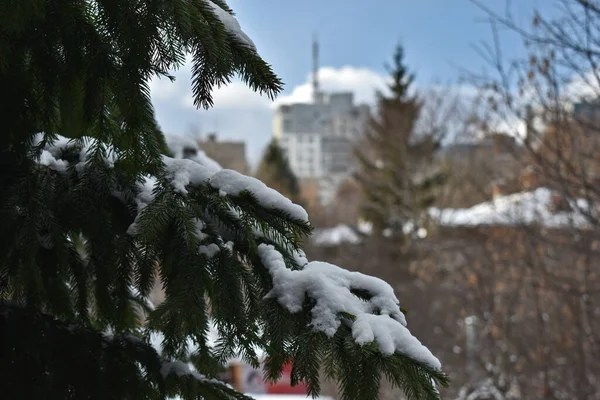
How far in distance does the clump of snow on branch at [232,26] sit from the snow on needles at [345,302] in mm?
513

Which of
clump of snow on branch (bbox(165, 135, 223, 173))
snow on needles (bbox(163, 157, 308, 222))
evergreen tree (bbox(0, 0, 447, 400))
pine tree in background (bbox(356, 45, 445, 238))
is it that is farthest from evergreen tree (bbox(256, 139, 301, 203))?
snow on needles (bbox(163, 157, 308, 222))

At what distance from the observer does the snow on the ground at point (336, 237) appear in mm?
25562

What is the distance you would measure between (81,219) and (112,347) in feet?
1.25

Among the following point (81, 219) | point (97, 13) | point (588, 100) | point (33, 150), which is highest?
point (588, 100)

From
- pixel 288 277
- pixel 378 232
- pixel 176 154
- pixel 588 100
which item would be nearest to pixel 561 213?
pixel 588 100

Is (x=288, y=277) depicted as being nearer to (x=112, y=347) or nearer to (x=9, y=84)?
(x=112, y=347)

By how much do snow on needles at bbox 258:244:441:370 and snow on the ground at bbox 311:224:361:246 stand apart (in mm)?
22829

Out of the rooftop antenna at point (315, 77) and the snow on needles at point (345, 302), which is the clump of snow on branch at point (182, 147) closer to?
the snow on needles at point (345, 302)

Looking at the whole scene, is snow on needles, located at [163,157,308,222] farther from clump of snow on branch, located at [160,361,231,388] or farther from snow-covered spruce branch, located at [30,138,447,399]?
clump of snow on branch, located at [160,361,231,388]

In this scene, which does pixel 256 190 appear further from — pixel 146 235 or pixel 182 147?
pixel 182 147

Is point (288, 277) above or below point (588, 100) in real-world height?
below

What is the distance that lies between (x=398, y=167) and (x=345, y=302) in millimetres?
23507

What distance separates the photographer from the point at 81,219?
1.78m

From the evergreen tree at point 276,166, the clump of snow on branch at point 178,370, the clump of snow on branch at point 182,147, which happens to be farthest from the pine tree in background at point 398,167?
the clump of snow on branch at point 178,370
